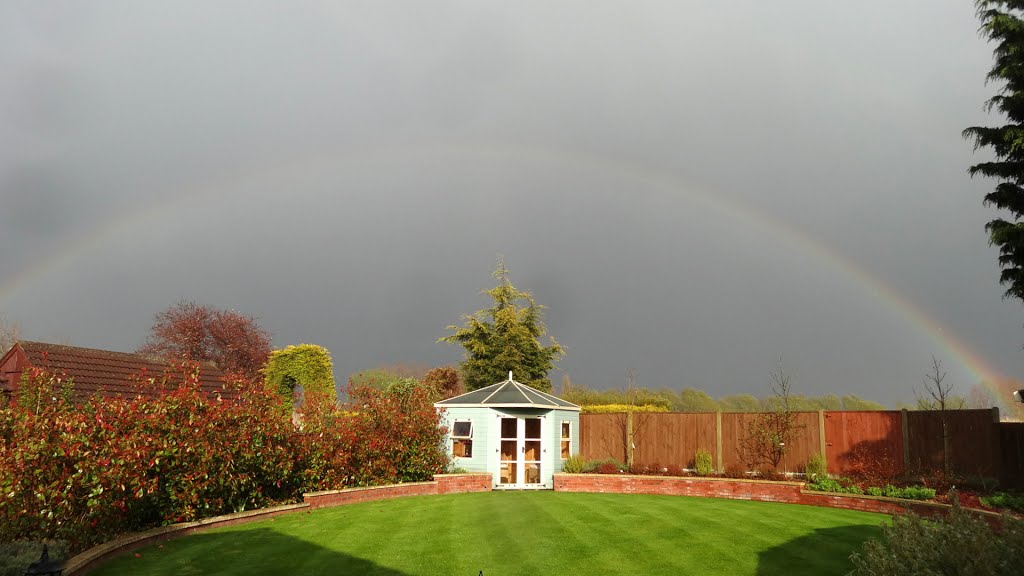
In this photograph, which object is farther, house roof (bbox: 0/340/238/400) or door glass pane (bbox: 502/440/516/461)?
door glass pane (bbox: 502/440/516/461)

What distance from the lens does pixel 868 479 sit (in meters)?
15.9

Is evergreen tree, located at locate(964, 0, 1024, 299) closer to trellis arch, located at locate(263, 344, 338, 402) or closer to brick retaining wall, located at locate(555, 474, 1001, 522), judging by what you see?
brick retaining wall, located at locate(555, 474, 1001, 522)

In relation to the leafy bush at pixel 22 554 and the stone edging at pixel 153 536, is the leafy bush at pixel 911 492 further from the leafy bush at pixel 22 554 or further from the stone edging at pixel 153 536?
the leafy bush at pixel 22 554

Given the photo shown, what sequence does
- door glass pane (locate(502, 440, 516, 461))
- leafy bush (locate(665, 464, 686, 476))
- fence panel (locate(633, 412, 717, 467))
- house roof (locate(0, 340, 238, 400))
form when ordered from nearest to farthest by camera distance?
house roof (locate(0, 340, 238, 400)) < leafy bush (locate(665, 464, 686, 476)) < door glass pane (locate(502, 440, 516, 461)) < fence panel (locate(633, 412, 717, 467))

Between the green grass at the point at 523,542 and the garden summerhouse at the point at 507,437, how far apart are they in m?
5.61

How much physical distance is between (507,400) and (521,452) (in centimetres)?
159

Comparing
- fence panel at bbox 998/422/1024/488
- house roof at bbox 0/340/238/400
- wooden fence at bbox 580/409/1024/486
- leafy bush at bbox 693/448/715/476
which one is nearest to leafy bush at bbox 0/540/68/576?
house roof at bbox 0/340/238/400

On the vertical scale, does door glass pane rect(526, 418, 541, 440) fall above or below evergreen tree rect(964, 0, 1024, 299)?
below

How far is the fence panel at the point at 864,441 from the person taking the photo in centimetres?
1730

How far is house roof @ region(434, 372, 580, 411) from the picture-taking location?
20.3m

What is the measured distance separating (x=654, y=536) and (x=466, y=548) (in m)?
3.08

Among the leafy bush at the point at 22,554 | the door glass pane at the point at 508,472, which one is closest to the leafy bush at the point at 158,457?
the leafy bush at the point at 22,554

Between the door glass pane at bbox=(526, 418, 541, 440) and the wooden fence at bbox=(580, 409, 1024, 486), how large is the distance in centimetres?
244

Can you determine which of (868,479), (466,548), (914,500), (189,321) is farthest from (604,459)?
(189,321)
